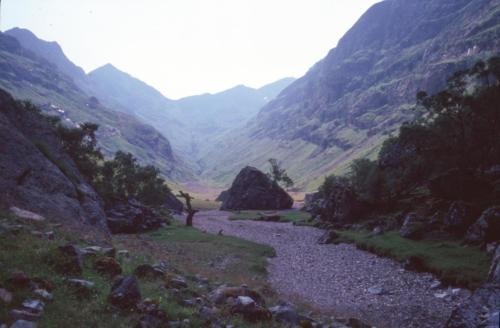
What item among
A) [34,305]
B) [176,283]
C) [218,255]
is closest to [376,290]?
[218,255]

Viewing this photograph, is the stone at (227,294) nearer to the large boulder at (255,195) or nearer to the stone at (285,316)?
the stone at (285,316)

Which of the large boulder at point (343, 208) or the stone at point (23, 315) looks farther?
the large boulder at point (343, 208)

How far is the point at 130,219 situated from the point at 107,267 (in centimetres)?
4998

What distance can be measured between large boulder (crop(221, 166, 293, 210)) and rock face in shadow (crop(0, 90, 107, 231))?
4320 inches

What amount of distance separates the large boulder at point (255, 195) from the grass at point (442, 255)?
99459mm

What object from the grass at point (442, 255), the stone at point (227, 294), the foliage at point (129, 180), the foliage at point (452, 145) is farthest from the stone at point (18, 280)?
the foliage at point (129, 180)

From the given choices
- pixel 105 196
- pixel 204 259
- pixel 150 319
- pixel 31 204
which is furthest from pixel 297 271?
pixel 105 196

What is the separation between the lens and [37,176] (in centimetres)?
3316

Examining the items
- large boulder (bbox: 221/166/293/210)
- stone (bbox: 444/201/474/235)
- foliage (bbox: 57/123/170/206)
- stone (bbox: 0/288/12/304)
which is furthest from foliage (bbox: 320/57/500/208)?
large boulder (bbox: 221/166/293/210)

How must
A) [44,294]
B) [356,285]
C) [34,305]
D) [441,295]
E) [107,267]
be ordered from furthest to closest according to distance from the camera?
[356,285], [441,295], [107,267], [44,294], [34,305]

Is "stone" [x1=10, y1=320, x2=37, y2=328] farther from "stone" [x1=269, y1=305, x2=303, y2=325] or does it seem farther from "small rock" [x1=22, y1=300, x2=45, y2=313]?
"stone" [x1=269, y1=305, x2=303, y2=325]

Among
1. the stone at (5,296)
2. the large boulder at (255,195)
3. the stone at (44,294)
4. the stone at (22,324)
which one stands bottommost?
the large boulder at (255,195)

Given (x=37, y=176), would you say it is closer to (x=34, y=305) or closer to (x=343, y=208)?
(x=34, y=305)

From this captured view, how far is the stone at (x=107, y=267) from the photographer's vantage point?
1571 centimetres
